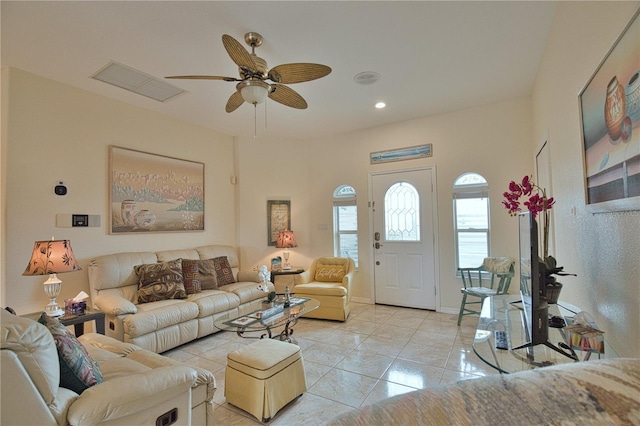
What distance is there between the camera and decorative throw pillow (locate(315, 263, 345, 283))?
4426 mm

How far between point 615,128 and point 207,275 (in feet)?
13.0

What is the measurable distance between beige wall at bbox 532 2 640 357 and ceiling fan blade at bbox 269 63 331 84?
147 cm

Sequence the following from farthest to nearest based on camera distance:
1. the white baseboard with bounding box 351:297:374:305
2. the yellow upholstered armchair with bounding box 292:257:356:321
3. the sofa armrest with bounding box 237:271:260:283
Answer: the white baseboard with bounding box 351:297:374:305 < the sofa armrest with bounding box 237:271:260:283 < the yellow upholstered armchair with bounding box 292:257:356:321

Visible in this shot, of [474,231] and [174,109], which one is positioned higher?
[174,109]

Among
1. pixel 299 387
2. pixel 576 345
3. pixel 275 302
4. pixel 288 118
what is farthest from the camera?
A: pixel 288 118

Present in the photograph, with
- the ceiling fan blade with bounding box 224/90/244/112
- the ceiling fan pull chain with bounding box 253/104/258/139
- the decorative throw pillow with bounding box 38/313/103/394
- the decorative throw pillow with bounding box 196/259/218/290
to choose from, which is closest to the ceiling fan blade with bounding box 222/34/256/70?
the ceiling fan blade with bounding box 224/90/244/112

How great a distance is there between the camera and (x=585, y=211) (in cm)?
161

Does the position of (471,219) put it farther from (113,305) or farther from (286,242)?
(113,305)

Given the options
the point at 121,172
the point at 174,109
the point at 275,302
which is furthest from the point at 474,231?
the point at 121,172

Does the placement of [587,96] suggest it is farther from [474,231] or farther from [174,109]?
[174,109]

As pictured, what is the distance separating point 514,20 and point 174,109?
3785 millimetres

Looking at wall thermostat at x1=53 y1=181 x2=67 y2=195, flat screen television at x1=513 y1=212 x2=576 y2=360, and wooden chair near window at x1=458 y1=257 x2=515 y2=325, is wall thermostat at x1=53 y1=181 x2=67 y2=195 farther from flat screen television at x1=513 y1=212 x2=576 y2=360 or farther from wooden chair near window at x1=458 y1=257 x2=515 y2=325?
wooden chair near window at x1=458 y1=257 x2=515 y2=325

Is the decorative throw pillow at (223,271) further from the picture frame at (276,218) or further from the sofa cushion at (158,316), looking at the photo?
the picture frame at (276,218)

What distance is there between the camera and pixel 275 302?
3051 mm
